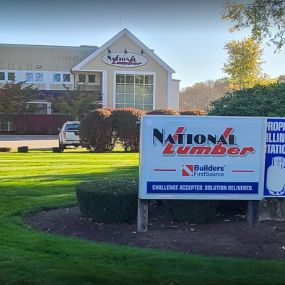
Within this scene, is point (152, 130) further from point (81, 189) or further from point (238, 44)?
point (238, 44)

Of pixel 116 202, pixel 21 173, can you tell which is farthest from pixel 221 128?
pixel 21 173

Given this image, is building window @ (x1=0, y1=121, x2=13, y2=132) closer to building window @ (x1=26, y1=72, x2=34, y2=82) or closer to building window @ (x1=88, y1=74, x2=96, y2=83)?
building window @ (x1=26, y1=72, x2=34, y2=82)

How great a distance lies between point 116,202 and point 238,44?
159 ft

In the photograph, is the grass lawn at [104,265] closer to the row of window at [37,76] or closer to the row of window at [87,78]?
the row of window at [87,78]

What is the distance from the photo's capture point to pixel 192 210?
6879mm

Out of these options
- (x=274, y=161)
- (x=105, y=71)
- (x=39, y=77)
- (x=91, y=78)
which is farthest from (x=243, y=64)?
(x=274, y=161)

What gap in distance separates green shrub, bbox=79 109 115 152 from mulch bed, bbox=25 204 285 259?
61.1 ft

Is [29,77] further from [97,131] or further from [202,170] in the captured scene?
[202,170]

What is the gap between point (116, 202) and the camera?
22.8 feet

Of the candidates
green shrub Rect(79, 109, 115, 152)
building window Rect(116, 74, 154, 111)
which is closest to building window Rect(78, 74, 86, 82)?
building window Rect(116, 74, 154, 111)

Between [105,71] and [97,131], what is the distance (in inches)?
1239

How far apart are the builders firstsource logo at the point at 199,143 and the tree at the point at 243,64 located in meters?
47.1

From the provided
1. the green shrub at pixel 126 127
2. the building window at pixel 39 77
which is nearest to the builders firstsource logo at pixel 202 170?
the green shrub at pixel 126 127

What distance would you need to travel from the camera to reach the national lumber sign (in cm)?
661
